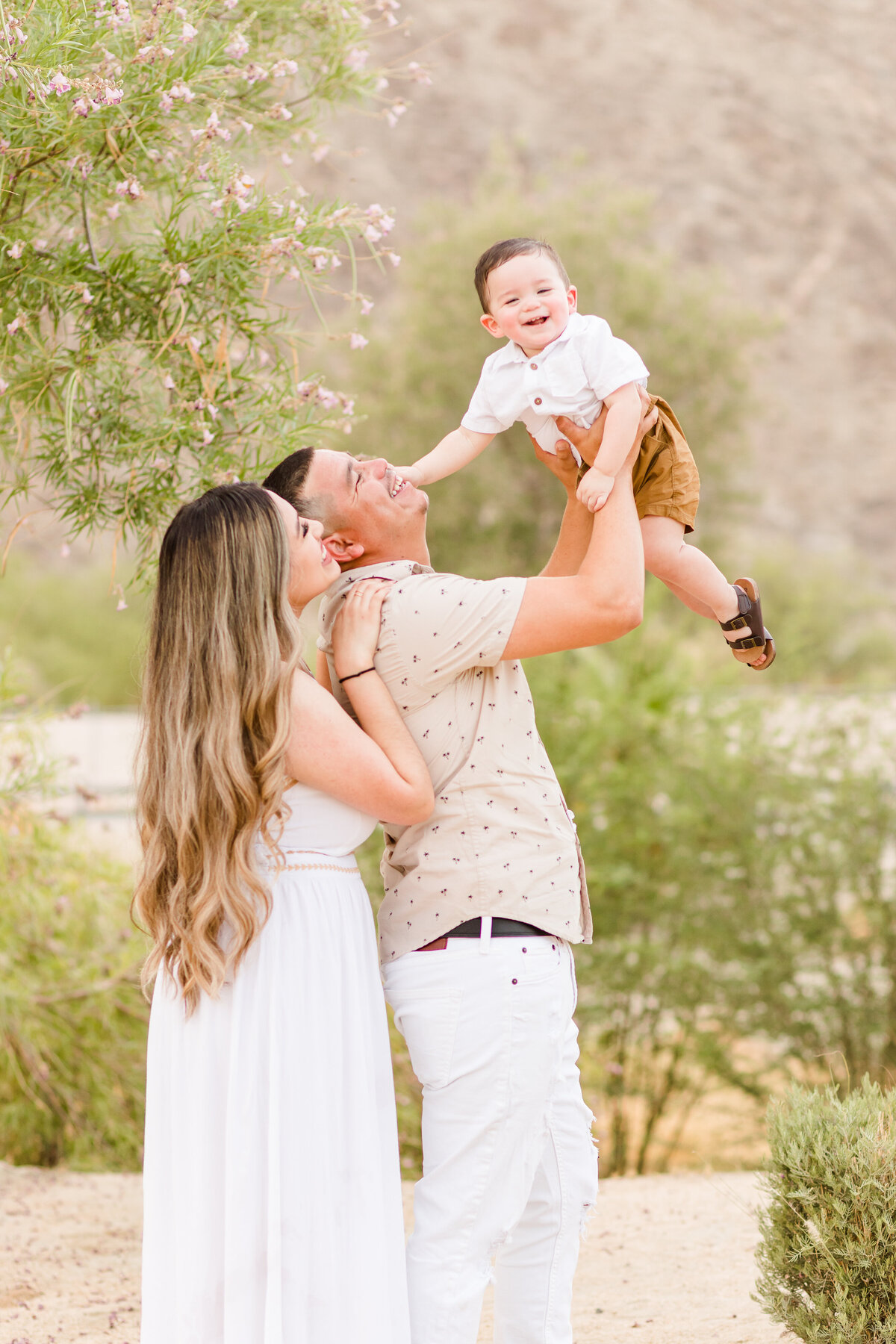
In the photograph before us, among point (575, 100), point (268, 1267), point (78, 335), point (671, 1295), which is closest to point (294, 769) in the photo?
point (268, 1267)

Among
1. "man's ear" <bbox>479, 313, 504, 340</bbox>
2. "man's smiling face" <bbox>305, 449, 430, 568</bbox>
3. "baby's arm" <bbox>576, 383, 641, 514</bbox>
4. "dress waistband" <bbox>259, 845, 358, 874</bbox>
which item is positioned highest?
"man's ear" <bbox>479, 313, 504, 340</bbox>

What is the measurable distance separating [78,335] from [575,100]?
140ft

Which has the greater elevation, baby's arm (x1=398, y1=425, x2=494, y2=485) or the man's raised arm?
baby's arm (x1=398, y1=425, x2=494, y2=485)

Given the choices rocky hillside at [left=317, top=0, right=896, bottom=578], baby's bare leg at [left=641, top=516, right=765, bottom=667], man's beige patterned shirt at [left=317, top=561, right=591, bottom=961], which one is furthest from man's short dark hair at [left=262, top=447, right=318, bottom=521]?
rocky hillside at [left=317, top=0, right=896, bottom=578]

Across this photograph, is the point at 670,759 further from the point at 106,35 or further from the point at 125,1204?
the point at 106,35

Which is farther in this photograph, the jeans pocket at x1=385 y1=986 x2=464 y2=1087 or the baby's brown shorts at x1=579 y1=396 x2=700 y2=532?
the baby's brown shorts at x1=579 y1=396 x2=700 y2=532

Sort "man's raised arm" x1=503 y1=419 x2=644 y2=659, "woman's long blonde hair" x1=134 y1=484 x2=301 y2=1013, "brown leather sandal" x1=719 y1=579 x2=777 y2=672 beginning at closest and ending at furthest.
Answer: "woman's long blonde hair" x1=134 y1=484 x2=301 y2=1013 < "man's raised arm" x1=503 y1=419 x2=644 y2=659 < "brown leather sandal" x1=719 y1=579 x2=777 y2=672

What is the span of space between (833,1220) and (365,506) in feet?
5.38

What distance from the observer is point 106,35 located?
8.89 feet

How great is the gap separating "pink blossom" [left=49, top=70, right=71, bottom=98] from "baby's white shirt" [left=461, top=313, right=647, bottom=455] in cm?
94

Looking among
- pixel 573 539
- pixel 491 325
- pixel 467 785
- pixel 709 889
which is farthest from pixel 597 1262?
pixel 709 889

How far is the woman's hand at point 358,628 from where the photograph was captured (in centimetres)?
223

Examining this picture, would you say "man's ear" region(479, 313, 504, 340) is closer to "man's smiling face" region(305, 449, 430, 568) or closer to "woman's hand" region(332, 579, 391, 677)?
"man's smiling face" region(305, 449, 430, 568)

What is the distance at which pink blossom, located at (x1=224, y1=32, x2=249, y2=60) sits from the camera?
2.77 metres
